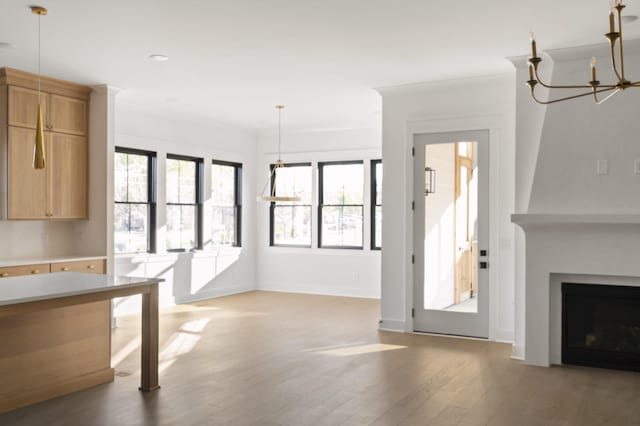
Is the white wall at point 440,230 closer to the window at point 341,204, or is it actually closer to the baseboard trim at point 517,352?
the baseboard trim at point 517,352

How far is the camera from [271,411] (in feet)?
13.1

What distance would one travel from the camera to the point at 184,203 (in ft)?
29.8

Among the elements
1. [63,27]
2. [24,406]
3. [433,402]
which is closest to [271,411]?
[433,402]

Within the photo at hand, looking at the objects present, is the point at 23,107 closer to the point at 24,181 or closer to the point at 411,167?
the point at 24,181

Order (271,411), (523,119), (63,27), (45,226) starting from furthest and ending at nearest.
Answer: (45,226) → (523,119) → (63,27) → (271,411)

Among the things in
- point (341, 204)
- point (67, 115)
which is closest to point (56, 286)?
point (67, 115)

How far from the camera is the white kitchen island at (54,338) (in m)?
3.83

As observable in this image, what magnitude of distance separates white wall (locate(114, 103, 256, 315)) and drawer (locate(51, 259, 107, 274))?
96 cm

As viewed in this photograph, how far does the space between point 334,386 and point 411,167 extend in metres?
2.98

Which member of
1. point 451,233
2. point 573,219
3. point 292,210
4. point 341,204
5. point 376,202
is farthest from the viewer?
point 292,210

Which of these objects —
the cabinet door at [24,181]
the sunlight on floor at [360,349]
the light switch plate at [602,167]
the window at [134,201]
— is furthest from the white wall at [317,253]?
the light switch plate at [602,167]

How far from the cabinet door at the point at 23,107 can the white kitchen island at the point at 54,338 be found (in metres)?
2.38

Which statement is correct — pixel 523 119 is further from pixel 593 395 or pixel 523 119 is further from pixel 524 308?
pixel 593 395

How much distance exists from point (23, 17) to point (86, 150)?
8.84 ft
